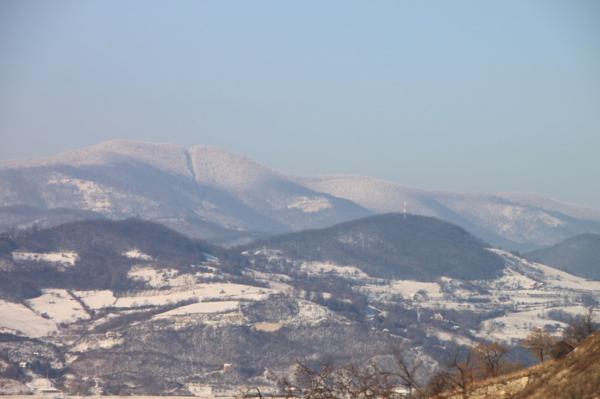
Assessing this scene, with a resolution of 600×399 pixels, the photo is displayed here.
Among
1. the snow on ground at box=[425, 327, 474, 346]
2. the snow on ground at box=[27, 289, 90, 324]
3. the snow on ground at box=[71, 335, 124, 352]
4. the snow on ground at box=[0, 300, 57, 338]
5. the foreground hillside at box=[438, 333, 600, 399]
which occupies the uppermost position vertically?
the foreground hillside at box=[438, 333, 600, 399]

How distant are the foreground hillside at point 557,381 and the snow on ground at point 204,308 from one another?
5775 inches

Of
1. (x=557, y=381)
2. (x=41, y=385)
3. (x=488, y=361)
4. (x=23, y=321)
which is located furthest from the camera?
(x=23, y=321)

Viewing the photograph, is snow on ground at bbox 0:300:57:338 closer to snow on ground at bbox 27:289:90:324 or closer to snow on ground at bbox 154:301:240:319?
snow on ground at bbox 27:289:90:324

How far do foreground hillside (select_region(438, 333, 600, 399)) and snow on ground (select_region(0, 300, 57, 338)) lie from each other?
137391 mm

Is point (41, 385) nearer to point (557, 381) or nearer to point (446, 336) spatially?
point (446, 336)

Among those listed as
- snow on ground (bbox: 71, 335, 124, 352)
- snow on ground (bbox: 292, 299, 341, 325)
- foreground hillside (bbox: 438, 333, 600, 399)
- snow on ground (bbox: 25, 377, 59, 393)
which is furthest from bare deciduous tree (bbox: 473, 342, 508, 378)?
snow on ground (bbox: 292, 299, 341, 325)

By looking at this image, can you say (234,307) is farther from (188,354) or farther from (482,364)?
(482,364)

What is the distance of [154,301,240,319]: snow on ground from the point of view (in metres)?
183

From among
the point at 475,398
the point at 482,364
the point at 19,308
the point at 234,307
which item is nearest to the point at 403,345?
the point at 234,307

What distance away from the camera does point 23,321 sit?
17850cm

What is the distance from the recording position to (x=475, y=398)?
36.8 m

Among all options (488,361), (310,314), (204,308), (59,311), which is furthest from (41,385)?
(488,361)

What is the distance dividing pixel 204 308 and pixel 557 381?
156141 mm

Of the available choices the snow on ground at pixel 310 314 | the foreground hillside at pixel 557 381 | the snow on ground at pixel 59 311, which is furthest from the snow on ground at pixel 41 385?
the foreground hillside at pixel 557 381
